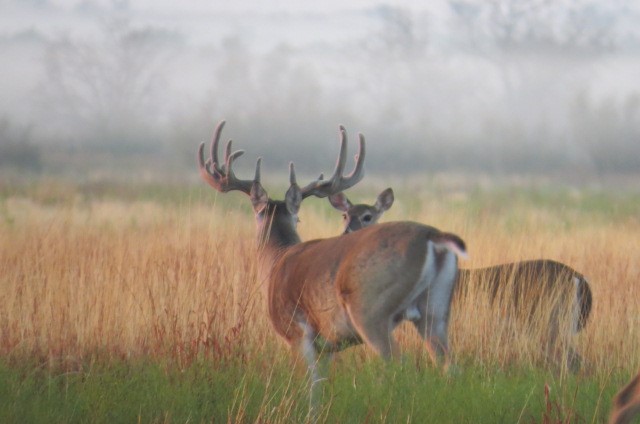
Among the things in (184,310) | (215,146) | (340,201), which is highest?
(215,146)

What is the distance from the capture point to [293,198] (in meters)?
9.58

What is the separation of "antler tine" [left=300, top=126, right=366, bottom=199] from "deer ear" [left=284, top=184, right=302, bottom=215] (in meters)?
0.42

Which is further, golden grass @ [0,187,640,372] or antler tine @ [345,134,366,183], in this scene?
antler tine @ [345,134,366,183]

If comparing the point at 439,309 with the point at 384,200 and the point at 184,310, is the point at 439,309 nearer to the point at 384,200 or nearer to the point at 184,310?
the point at 184,310

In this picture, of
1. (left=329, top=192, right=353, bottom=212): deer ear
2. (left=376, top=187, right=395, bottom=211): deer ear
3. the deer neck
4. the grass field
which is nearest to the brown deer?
the grass field

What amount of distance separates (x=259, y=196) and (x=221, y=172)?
815 mm

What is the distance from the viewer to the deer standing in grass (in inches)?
313

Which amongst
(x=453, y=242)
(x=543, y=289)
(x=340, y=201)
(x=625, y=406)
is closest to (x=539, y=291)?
(x=543, y=289)

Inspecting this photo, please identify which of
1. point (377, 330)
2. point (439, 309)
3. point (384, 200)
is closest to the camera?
point (377, 330)

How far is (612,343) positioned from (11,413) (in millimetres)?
4665

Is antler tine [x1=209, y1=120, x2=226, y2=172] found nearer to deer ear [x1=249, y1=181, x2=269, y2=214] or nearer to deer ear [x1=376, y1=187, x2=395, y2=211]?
deer ear [x1=249, y1=181, x2=269, y2=214]

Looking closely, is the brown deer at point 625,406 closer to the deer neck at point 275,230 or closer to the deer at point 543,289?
the deer at point 543,289

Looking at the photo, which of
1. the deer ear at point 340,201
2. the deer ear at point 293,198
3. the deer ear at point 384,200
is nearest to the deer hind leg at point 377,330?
the deer ear at point 293,198

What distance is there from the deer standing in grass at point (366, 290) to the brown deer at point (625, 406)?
1.60 m
